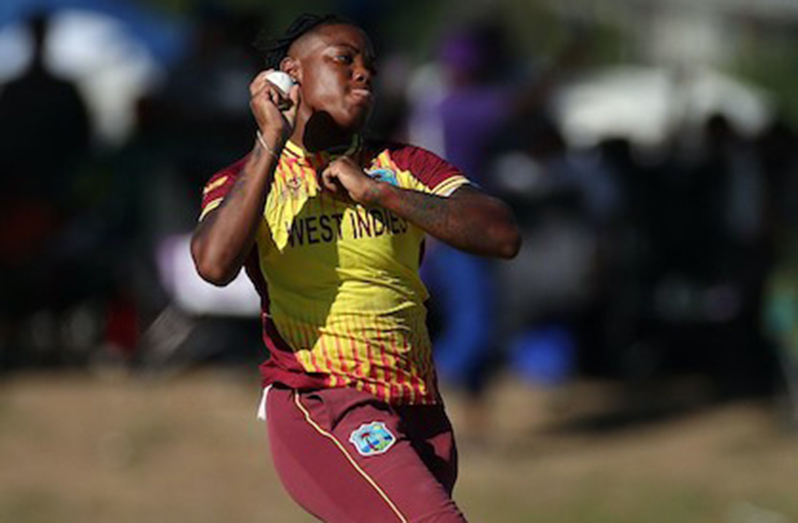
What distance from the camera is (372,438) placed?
184 inches

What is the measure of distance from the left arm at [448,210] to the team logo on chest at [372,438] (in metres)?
0.51

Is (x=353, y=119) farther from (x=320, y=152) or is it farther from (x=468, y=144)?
(x=468, y=144)

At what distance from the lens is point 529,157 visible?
12.3 metres

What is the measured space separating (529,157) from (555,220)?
1.73 feet

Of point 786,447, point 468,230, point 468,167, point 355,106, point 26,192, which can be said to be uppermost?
point 355,106

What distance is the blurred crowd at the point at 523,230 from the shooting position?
490 inches

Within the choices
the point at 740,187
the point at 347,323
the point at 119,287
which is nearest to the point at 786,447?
the point at 740,187

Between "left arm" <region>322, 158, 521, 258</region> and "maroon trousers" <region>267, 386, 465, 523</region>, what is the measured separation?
0.47 m

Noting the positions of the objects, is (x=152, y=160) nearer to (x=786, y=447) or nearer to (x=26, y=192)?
(x=26, y=192)

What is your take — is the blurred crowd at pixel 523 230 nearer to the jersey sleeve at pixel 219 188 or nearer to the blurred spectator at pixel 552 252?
the blurred spectator at pixel 552 252

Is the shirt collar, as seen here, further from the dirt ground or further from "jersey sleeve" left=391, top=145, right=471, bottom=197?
the dirt ground

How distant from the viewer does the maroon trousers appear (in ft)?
15.0

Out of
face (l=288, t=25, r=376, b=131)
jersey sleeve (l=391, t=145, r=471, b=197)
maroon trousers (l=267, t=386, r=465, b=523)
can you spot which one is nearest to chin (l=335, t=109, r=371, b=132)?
face (l=288, t=25, r=376, b=131)

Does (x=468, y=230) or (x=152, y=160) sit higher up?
(x=468, y=230)
